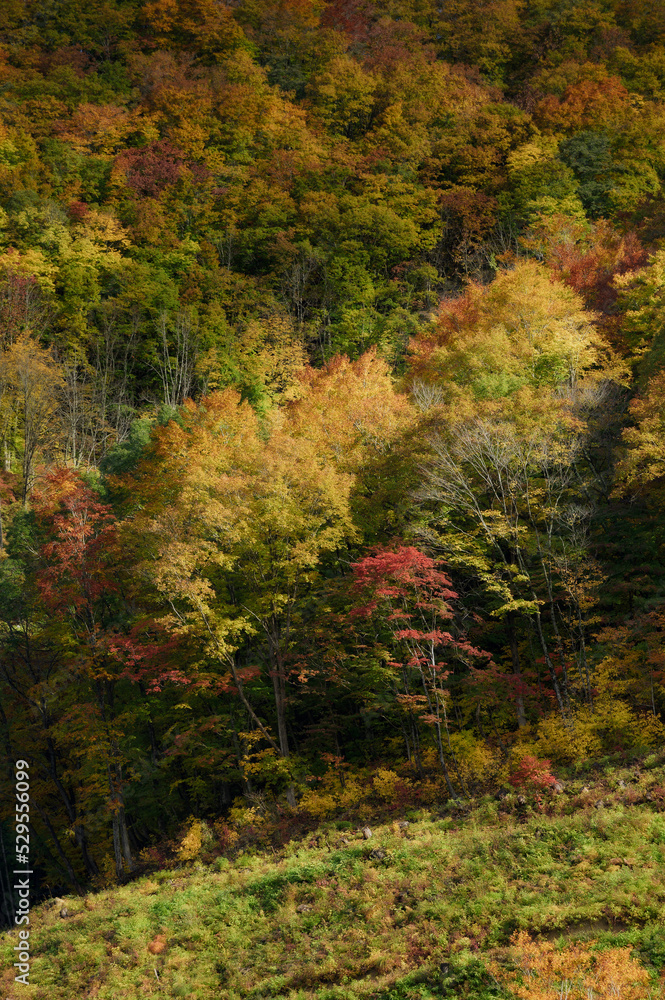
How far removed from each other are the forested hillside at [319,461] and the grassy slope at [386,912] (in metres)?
2.03

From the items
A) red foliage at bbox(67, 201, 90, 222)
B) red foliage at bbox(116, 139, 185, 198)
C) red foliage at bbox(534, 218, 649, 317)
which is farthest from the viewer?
red foliage at bbox(116, 139, 185, 198)

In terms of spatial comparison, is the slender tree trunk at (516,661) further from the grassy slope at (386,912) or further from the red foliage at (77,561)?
the red foliage at (77,561)

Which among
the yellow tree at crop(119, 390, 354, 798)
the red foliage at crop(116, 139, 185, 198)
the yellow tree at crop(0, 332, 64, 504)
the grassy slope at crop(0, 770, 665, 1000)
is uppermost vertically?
the red foliage at crop(116, 139, 185, 198)

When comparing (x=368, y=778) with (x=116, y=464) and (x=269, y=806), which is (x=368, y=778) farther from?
(x=116, y=464)

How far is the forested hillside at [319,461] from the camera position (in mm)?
18891

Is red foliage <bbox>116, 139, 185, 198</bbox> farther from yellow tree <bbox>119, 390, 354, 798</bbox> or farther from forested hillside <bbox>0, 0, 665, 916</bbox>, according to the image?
yellow tree <bbox>119, 390, 354, 798</bbox>

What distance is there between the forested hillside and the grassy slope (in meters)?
2.03

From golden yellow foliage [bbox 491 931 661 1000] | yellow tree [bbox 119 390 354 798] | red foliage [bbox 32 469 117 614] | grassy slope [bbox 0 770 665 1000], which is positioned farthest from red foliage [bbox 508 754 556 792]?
red foliage [bbox 32 469 117 614]

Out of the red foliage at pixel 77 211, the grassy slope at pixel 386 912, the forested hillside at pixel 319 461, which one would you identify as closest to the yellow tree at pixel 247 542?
the forested hillside at pixel 319 461

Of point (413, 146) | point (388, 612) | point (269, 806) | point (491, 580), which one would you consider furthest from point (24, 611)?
point (413, 146)

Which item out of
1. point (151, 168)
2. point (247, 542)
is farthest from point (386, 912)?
point (151, 168)

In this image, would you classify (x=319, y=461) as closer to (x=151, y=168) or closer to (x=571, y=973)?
(x=571, y=973)

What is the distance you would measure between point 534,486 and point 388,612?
5105 mm

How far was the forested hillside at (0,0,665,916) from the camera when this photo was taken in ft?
62.0
